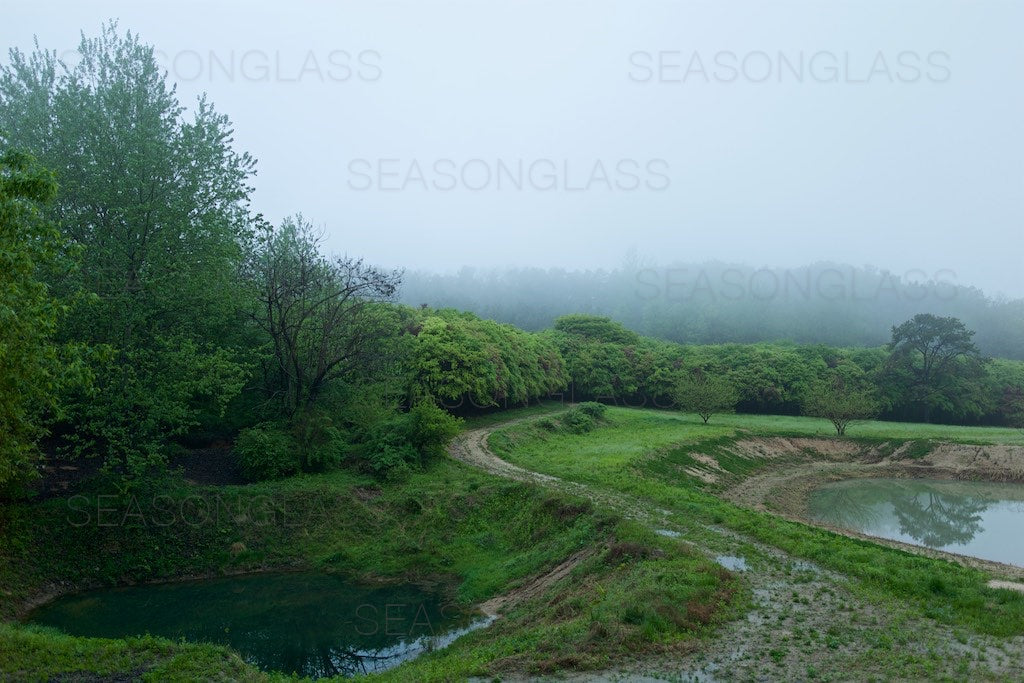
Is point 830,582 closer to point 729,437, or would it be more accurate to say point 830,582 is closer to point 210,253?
point 210,253

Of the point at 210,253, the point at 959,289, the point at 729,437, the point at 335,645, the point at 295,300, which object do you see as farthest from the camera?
the point at 959,289

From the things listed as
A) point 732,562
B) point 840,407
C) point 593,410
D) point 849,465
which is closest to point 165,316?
point 732,562

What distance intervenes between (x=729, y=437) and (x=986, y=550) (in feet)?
63.0

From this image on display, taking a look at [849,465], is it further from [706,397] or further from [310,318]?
[310,318]

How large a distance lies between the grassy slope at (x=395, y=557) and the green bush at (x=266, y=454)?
90 cm

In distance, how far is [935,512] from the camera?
3142cm

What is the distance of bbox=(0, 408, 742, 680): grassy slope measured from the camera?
40.3 feet

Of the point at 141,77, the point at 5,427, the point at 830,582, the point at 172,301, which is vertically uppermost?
the point at 141,77

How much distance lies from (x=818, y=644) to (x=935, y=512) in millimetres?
24769

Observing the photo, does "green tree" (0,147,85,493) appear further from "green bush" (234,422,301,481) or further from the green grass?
the green grass

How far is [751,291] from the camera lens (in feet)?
585

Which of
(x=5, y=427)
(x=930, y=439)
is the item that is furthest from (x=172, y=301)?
(x=930, y=439)

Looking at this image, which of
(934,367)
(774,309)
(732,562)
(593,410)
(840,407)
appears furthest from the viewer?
(774,309)

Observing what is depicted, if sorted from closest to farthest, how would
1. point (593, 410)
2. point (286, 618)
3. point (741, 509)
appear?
point (286, 618) < point (741, 509) < point (593, 410)
